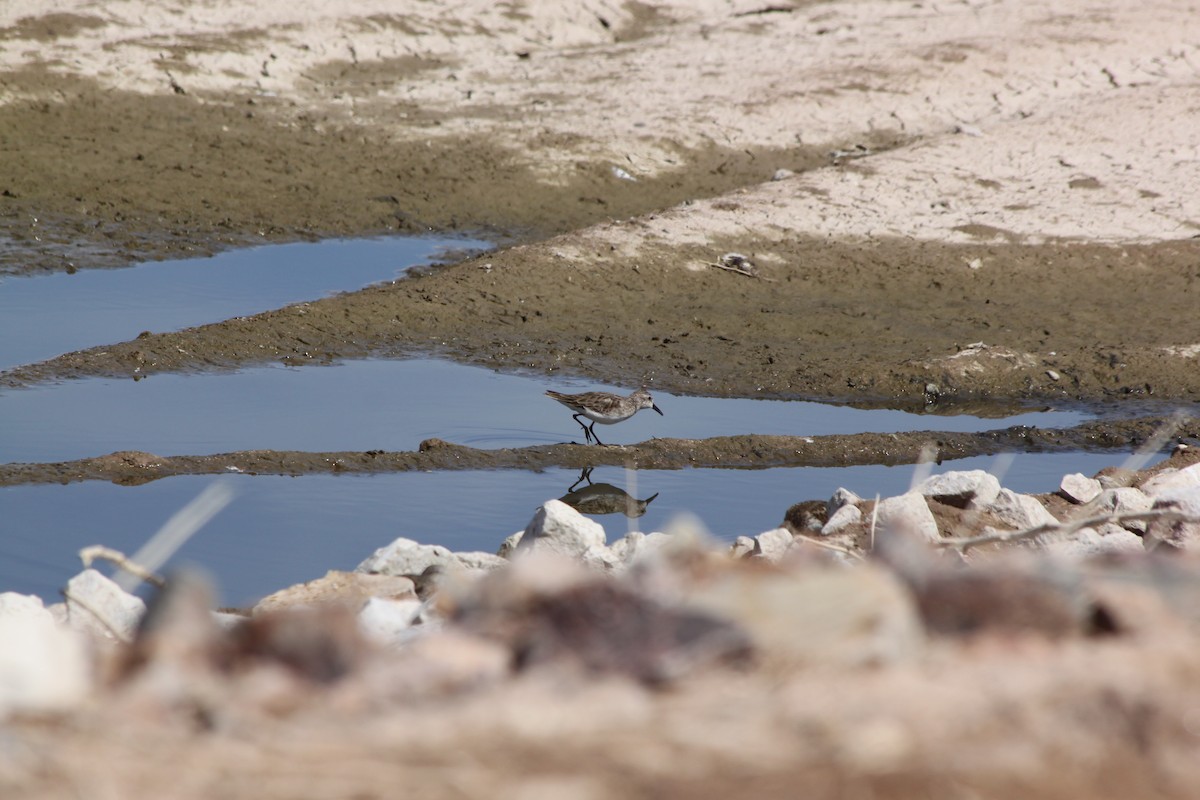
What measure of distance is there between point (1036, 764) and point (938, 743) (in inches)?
6.2

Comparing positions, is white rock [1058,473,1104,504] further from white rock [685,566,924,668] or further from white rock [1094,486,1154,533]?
white rock [685,566,924,668]

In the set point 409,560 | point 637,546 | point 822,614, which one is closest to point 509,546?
point 637,546

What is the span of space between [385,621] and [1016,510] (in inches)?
142

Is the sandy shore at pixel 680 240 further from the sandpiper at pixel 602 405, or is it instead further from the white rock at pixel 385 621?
the white rock at pixel 385 621

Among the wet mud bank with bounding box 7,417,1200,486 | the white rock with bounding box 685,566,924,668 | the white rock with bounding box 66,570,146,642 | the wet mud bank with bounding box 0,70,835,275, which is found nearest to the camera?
the white rock with bounding box 685,566,924,668

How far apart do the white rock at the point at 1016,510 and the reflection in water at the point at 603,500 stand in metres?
1.99

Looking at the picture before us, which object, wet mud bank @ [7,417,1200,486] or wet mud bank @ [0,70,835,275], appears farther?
wet mud bank @ [0,70,835,275]

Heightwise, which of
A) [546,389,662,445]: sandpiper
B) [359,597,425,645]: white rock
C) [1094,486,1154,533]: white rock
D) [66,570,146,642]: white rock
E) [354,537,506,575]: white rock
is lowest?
[546,389,662,445]: sandpiper

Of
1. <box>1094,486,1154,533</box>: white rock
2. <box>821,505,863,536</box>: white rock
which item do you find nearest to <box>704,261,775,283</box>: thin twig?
<box>1094,486,1154,533</box>: white rock

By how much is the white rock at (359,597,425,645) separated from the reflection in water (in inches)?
129

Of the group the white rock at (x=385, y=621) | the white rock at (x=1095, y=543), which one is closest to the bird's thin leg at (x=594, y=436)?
the white rock at (x=1095, y=543)

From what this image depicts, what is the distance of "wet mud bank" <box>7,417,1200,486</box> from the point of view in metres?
7.48

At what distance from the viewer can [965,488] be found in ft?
21.6

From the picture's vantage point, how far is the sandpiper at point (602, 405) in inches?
336
